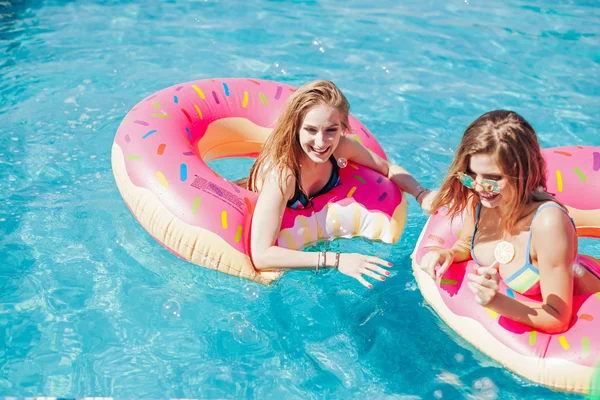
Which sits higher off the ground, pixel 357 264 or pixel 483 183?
pixel 483 183

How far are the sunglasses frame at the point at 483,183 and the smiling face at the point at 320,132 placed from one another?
83cm

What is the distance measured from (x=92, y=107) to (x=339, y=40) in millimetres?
2580

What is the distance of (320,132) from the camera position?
3.47m

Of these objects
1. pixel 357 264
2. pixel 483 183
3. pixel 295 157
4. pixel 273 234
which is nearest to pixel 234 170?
pixel 295 157

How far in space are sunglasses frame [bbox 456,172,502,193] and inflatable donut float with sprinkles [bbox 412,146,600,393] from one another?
1.85ft

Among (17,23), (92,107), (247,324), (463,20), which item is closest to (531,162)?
(247,324)

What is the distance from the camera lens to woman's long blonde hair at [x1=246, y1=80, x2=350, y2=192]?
11.4ft

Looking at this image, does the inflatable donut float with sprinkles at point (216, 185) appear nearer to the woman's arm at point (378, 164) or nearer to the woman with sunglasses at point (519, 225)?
the woman's arm at point (378, 164)

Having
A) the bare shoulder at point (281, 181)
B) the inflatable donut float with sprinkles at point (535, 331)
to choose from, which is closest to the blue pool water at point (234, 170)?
the inflatable donut float with sprinkles at point (535, 331)

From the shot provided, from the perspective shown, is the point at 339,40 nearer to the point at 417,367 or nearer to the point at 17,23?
the point at 17,23

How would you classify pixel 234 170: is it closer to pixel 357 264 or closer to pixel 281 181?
pixel 281 181

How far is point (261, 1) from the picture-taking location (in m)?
7.47

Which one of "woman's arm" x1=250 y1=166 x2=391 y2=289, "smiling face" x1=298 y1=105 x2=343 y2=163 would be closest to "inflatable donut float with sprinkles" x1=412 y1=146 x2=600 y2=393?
"woman's arm" x1=250 y1=166 x2=391 y2=289

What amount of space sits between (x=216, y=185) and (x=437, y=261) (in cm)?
126
